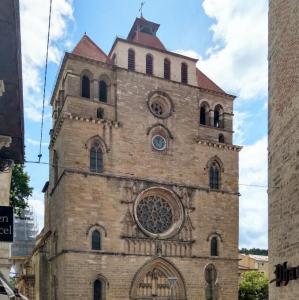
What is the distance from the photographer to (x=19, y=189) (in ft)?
85.1

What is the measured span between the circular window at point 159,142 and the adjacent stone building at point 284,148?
13449 mm

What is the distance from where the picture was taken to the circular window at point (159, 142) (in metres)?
26.0

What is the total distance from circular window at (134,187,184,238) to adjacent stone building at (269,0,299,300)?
42.6 feet

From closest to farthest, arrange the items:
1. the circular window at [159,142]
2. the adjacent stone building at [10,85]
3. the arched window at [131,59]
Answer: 1. the adjacent stone building at [10,85]
2. the circular window at [159,142]
3. the arched window at [131,59]

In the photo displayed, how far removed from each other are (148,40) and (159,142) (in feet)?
23.0

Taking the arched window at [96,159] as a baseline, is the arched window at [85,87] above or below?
above

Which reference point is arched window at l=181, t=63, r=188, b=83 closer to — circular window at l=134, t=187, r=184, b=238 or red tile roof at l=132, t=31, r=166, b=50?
red tile roof at l=132, t=31, r=166, b=50

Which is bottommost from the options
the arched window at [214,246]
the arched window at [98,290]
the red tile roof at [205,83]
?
the arched window at [98,290]

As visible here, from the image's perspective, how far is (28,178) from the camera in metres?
26.7

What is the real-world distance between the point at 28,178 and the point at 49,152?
8.33ft

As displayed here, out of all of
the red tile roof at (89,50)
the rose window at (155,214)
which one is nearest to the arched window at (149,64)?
the red tile roof at (89,50)

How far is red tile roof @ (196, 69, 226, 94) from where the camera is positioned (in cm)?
2948

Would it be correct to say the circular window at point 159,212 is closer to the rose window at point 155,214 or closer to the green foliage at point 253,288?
the rose window at point 155,214

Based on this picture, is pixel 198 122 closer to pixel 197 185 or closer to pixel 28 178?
pixel 197 185
